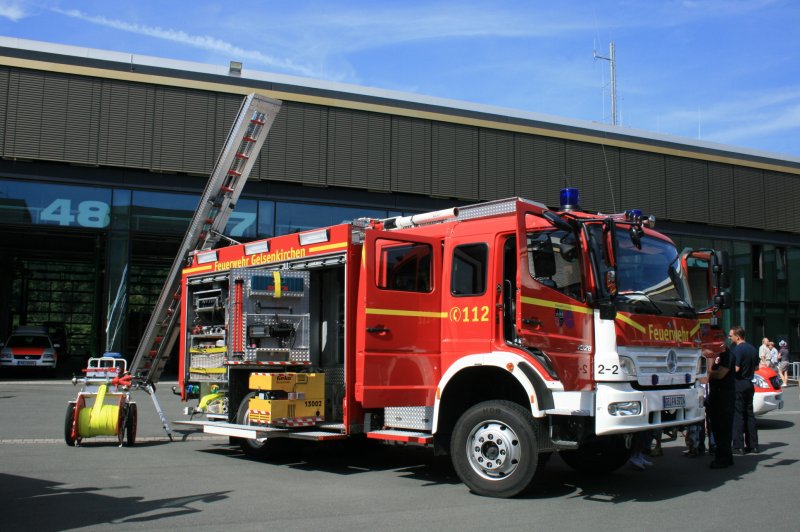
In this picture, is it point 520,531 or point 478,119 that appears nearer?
point 520,531

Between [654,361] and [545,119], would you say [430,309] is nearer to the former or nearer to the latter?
[654,361]

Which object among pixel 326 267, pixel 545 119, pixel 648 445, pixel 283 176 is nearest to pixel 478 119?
pixel 545 119

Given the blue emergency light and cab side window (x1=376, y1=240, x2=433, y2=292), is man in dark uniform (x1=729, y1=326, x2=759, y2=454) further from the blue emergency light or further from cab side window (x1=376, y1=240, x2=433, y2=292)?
cab side window (x1=376, y1=240, x2=433, y2=292)

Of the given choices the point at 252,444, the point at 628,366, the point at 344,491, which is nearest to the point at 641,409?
the point at 628,366

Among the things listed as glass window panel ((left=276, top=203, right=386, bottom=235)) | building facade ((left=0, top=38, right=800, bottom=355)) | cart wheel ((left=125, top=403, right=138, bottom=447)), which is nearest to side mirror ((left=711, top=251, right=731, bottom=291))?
cart wheel ((left=125, top=403, right=138, bottom=447))

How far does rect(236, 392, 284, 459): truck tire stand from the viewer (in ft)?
32.9

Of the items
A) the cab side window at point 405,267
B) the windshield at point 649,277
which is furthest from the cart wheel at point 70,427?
the windshield at point 649,277

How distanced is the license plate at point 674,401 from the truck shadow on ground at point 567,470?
913 millimetres

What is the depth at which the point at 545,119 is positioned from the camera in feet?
93.0

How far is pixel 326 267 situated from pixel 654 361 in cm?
405

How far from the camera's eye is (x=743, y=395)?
35.4ft

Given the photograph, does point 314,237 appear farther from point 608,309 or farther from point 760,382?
point 760,382

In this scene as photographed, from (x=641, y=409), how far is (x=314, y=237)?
445 cm

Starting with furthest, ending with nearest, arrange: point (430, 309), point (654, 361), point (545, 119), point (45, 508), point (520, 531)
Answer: point (545, 119) < point (430, 309) < point (654, 361) < point (45, 508) < point (520, 531)
